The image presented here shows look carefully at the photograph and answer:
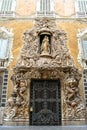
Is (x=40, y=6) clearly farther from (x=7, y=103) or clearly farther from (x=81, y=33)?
(x=7, y=103)

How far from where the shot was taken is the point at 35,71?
12.9 metres

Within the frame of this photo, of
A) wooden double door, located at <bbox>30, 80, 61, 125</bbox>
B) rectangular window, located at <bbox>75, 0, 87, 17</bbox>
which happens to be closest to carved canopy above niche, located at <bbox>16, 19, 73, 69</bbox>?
wooden double door, located at <bbox>30, 80, 61, 125</bbox>

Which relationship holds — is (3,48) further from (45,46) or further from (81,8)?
(81,8)

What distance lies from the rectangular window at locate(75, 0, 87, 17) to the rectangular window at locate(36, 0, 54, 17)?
Answer: 5.98 ft

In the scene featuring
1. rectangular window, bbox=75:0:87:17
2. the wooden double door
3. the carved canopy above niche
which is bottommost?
the wooden double door

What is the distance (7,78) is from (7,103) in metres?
1.71

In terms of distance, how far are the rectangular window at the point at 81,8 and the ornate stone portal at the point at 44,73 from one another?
294cm

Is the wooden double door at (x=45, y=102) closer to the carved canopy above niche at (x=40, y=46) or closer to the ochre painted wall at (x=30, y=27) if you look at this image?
the carved canopy above niche at (x=40, y=46)

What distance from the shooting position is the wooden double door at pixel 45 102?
12156 millimetres

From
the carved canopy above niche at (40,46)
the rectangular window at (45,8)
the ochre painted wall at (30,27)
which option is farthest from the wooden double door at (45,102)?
the rectangular window at (45,8)

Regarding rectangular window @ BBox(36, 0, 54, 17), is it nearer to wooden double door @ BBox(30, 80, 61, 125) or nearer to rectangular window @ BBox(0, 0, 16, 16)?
rectangular window @ BBox(0, 0, 16, 16)

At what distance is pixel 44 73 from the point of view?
12891mm

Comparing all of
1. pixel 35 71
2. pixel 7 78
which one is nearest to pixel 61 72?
pixel 35 71

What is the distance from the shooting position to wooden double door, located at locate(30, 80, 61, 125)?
12156mm
